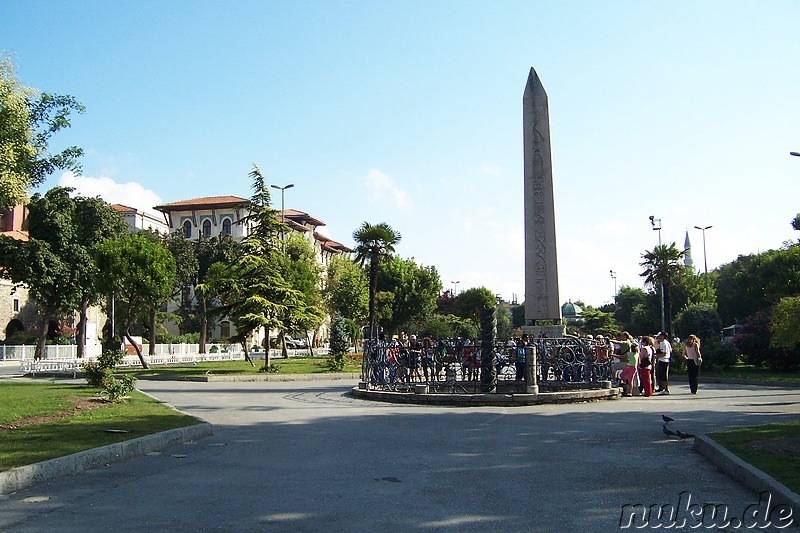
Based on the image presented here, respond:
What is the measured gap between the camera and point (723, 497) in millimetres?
6895

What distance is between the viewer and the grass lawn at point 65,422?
28.9 ft

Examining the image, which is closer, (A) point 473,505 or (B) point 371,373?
(A) point 473,505

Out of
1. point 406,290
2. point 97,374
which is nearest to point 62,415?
point 97,374

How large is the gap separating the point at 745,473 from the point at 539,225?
14.9 meters

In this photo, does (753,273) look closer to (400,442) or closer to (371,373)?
(371,373)

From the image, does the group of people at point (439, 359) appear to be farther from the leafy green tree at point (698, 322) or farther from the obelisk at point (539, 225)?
the leafy green tree at point (698, 322)

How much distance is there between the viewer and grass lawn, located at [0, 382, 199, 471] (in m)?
8.82

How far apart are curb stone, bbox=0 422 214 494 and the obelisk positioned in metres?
12.8

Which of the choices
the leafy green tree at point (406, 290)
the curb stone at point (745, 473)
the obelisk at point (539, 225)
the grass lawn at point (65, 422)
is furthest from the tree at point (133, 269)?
the leafy green tree at point (406, 290)

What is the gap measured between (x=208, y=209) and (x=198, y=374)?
63636mm

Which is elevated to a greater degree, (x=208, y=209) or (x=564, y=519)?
(x=208, y=209)

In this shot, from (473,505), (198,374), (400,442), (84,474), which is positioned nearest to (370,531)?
(473,505)

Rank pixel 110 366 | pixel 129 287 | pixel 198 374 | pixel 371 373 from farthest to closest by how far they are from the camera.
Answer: pixel 129 287 → pixel 198 374 → pixel 371 373 → pixel 110 366

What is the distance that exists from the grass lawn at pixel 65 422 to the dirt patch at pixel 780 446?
814cm
